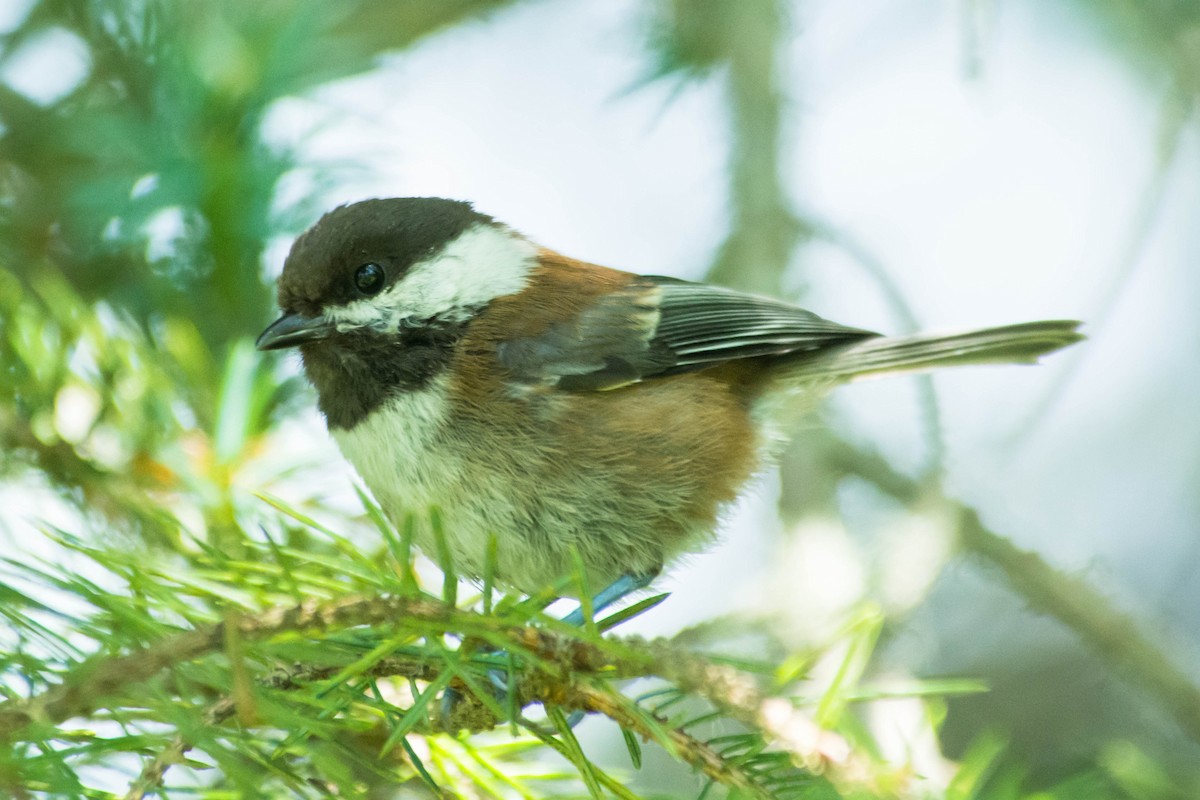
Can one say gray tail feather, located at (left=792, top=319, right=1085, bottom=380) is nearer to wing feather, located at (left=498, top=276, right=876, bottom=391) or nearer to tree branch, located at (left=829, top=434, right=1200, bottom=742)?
wing feather, located at (left=498, top=276, right=876, bottom=391)

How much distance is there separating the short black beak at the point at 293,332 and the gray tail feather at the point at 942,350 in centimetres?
113

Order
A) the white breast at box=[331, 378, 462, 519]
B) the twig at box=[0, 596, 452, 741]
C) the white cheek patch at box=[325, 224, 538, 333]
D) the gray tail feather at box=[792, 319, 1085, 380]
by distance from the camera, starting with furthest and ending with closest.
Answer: the gray tail feather at box=[792, 319, 1085, 380] < the white cheek patch at box=[325, 224, 538, 333] < the white breast at box=[331, 378, 462, 519] < the twig at box=[0, 596, 452, 741]

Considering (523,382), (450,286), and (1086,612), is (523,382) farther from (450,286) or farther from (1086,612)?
(1086,612)

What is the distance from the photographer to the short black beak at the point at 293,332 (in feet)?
6.24

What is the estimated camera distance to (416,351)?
2002 millimetres

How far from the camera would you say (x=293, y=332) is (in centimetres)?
193

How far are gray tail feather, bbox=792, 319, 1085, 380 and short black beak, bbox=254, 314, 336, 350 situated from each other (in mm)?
1131

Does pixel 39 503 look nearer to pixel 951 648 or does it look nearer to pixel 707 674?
pixel 707 674

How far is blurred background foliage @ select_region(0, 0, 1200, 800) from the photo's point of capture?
112 centimetres

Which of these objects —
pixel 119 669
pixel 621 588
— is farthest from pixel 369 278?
pixel 119 669

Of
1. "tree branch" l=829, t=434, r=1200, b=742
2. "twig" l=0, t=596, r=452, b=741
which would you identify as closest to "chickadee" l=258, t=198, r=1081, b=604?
"tree branch" l=829, t=434, r=1200, b=742

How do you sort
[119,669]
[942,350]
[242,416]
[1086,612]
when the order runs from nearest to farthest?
1. [119,669]
2. [242,416]
3. [1086,612]
4. [942,350]

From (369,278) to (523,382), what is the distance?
14.8 inches

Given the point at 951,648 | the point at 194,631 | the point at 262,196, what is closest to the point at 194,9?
the point at 262,196
